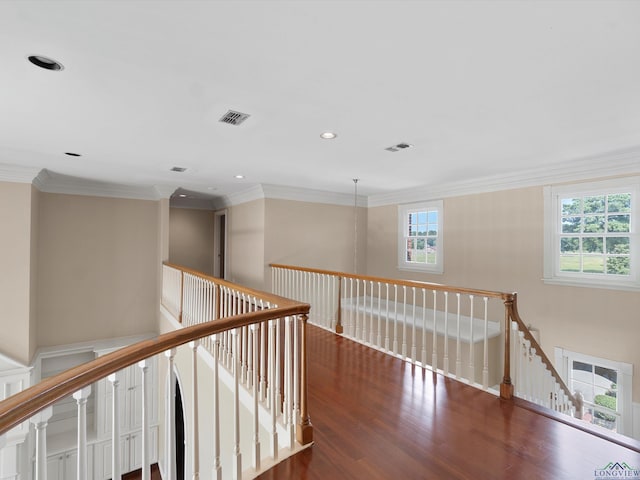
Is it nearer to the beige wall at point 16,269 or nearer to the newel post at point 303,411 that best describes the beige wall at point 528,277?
the newel post at point 303,411

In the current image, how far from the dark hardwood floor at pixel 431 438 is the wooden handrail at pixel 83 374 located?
976 millimetres

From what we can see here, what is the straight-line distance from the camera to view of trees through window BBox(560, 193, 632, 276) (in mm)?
3955

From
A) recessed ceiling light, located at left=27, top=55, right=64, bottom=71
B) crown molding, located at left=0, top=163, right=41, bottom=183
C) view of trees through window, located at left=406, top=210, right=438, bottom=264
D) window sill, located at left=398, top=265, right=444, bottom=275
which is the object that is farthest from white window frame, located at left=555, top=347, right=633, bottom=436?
crown molding, located at left=0, top=163, right=41, bottom=183

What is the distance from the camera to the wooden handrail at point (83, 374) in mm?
936

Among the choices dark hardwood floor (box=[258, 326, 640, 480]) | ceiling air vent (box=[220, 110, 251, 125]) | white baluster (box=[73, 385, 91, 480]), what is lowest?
dark hardwood floor (box=[258, 326, 640, 480])

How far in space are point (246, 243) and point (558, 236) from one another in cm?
539

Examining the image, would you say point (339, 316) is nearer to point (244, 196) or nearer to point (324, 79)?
point (324, 79)

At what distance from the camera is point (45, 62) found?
201cm

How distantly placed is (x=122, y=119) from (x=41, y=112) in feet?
2.00

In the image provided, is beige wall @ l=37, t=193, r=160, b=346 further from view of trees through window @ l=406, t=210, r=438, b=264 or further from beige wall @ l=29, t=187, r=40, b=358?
view of trees through window @ l=406, t=210, r=438, b=264

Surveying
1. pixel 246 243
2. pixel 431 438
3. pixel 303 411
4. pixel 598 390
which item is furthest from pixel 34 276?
pixel 598 390

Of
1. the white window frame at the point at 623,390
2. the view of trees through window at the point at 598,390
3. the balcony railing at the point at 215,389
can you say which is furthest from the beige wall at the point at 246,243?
the white window frame at the point at 623,390

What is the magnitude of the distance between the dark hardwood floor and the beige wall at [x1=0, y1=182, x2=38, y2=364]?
4802mm

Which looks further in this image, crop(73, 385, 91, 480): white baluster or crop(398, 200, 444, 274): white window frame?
crop(398, 200, 444, 274): white window frame
